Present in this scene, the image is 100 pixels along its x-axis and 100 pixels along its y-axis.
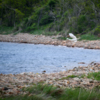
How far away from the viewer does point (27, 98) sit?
342 cm

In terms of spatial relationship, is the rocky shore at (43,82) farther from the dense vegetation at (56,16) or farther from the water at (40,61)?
the dense vegetation at (56,16)

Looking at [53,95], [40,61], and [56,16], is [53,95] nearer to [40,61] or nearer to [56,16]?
[40,61]

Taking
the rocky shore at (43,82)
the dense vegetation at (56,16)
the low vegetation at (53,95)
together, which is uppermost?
the dense vegetation at (56,16)

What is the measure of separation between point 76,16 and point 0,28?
2048 cm

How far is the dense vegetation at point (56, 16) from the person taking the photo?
31969 mm

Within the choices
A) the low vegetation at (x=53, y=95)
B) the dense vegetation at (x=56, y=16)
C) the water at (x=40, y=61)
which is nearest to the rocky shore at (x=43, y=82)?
the low vegetation at (x=53, y=95)

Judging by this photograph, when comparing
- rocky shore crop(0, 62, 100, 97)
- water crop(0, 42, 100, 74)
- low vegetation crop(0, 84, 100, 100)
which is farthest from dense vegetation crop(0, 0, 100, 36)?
low vegetation crop(0, 84, 100, 100)

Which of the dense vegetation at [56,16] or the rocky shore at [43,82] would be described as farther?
the dense vegetation at [56,16]

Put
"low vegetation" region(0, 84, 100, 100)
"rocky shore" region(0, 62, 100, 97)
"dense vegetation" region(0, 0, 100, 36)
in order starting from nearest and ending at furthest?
"low vegetation" region(0, 84, 100, 100), "rocky shore" region(0, 62, 100, 97), "dense vegetation" region(0, 0, 100, 36)

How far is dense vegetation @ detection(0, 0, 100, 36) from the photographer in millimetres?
31969

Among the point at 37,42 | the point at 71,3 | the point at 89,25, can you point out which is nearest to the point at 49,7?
the point at 71,3

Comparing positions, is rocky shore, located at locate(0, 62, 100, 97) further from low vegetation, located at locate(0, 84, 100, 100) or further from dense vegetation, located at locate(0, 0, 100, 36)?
dense vegetation, located at locate(0, 0, 100, 36)

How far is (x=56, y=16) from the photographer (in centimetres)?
3862

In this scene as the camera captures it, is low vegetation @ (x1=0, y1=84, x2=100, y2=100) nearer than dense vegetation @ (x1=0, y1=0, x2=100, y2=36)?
Yes
